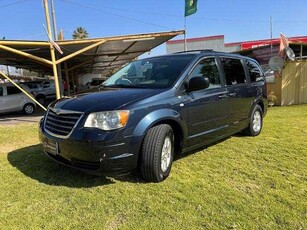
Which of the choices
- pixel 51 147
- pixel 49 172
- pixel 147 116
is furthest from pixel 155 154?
pixel 49 172

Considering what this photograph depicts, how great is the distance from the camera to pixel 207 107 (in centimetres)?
502

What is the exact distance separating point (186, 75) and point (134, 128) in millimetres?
1324

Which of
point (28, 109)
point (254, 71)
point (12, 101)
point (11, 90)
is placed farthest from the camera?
point (28, 109)

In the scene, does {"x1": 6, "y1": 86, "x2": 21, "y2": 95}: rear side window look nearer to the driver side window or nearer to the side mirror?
the driver side window

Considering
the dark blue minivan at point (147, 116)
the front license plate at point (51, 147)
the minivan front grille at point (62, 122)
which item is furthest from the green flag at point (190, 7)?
the front license plate at point (51, 147)

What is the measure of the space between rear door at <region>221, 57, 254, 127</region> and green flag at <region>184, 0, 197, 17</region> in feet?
27.5

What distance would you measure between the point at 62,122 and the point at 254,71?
14.9 feet

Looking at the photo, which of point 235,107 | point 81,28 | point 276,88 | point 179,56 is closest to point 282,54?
point 276,88

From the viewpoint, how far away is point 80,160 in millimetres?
3926

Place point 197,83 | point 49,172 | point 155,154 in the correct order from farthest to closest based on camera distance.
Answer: point 49,172 → point 197,83 → point 155,154

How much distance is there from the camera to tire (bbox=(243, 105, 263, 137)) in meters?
6.73

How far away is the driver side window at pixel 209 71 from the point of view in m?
4.99

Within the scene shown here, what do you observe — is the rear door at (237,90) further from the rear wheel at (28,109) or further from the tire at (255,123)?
the rear wheel at (28,109)

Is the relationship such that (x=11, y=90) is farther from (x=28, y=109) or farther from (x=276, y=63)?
(x=276, y=63)
